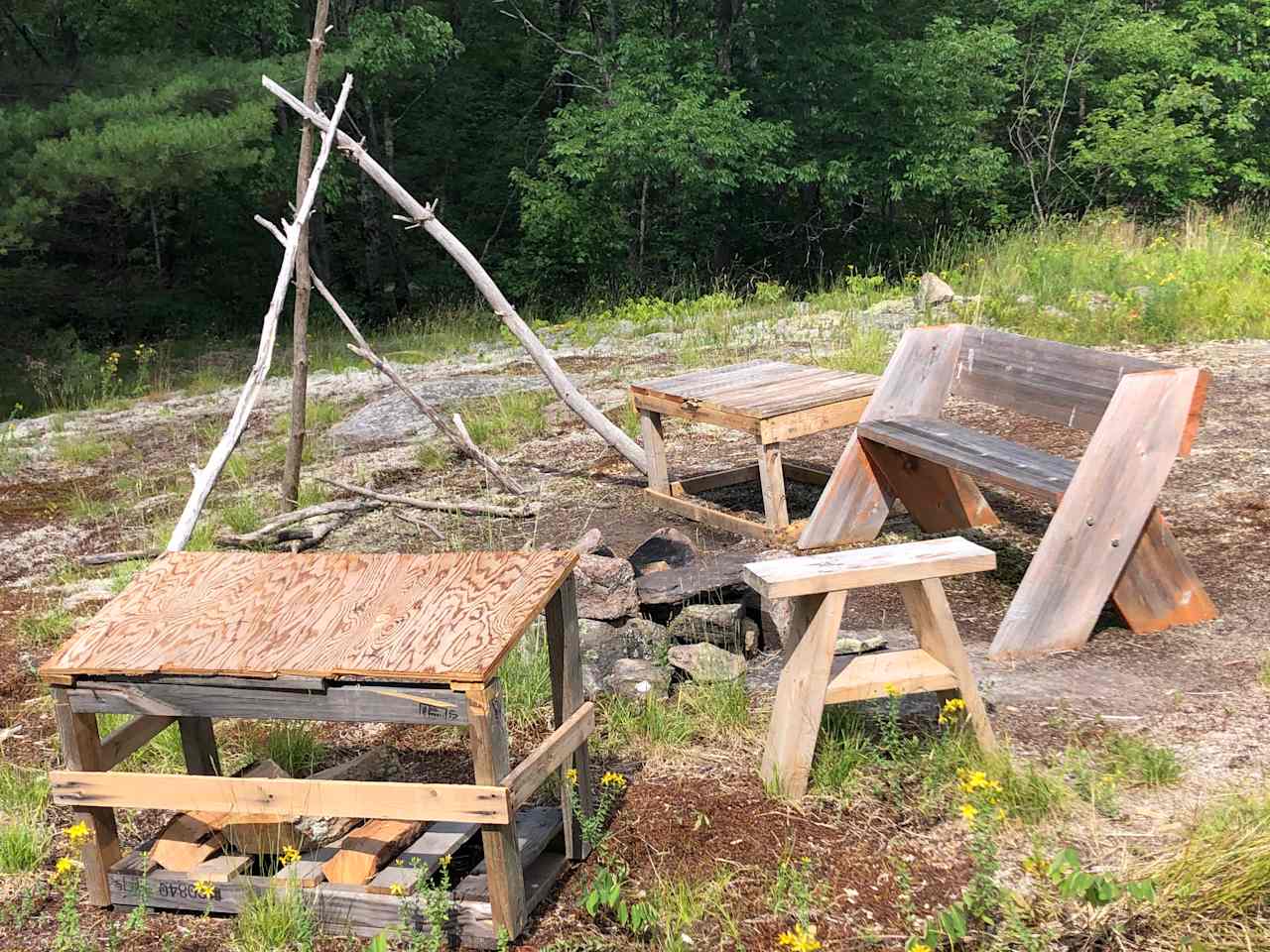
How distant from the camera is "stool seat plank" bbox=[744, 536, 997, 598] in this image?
307 cm

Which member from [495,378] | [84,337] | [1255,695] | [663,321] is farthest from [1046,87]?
[1255,695]

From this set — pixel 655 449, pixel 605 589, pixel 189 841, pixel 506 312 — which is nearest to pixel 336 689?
pixel 189 841

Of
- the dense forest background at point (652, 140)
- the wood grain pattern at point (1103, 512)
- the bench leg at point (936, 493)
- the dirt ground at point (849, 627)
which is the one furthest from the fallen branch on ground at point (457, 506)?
the dense forest background at point (652, 140)

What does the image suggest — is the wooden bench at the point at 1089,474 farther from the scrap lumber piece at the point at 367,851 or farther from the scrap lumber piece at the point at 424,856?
the scrap lumber piece at the point at 367,851

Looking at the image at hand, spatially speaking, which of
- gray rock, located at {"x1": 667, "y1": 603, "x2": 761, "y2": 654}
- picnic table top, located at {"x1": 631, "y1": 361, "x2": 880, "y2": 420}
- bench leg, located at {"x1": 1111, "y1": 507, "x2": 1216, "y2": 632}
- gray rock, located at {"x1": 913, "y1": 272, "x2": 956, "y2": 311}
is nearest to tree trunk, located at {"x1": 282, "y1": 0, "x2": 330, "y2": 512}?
picnic table top, located at {"x1": 631, "y1": 361, "x2": 880, "y2": 420}

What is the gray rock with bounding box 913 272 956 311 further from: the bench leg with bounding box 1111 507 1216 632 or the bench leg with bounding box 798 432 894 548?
the bench leg with bounding box 1111 507 1216 632

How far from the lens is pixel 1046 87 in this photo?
1962 centimetres

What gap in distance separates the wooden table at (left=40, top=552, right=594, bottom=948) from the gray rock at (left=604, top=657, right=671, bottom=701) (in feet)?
2.37

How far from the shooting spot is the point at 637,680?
405cm

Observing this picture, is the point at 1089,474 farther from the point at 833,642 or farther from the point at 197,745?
the point at 197,745

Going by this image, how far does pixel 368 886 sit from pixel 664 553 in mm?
2448

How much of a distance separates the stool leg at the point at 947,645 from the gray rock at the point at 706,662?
83 cm

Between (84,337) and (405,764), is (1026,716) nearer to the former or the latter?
(405,764)

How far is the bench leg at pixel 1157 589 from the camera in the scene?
421 centimetres
